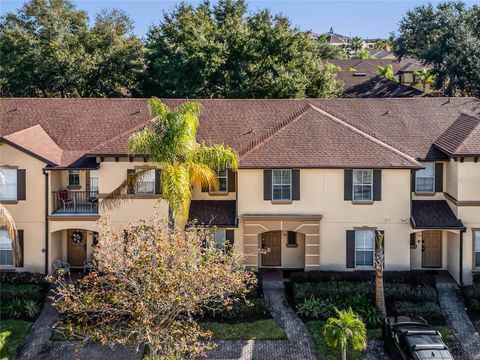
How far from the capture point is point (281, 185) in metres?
26.6

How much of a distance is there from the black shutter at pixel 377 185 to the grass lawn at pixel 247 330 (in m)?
7.78

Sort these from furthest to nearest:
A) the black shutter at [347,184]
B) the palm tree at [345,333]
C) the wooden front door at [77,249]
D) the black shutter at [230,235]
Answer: the wooden front door at [77,249] → the black shutter at [230,235] → the black shutter at [347,184] → the palm tree at [345,333]

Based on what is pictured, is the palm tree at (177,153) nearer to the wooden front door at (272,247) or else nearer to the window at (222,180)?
the window at (222,180)

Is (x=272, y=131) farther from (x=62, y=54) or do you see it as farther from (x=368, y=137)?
(x=62, y=54)

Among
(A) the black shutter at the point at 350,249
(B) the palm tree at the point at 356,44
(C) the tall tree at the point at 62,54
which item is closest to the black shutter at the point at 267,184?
(A) the black shutter at the point at 350,249

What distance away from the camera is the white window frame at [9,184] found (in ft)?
86.8

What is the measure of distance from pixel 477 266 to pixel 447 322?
15.1 ft

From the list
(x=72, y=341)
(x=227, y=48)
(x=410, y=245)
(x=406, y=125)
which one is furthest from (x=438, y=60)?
(x=72, y=341)

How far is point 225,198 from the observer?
27.7 meters

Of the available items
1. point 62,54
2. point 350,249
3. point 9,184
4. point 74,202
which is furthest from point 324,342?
point 62,54

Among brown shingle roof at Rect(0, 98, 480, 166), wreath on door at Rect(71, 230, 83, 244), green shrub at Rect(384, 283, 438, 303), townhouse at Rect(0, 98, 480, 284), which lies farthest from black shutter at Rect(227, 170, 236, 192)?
green shrub at Rect(384, 283, 438, 303)

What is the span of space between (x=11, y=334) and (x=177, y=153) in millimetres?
9196

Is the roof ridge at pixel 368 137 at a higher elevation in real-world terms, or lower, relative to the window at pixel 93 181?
higher

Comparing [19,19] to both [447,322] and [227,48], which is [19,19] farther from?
[447,322]
